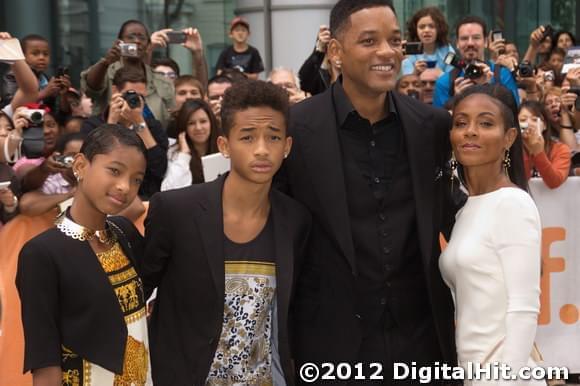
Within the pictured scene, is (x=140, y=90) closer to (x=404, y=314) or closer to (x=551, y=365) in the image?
(x=551, y=365)

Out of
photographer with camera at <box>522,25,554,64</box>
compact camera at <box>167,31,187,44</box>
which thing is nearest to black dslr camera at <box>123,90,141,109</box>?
compact camera at <box>167,31,187,44</box>

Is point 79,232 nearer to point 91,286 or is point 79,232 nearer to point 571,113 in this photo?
point 91,286

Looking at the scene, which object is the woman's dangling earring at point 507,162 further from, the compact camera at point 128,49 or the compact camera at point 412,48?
the compact camera at point 412,48

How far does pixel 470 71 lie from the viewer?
7.25 meters

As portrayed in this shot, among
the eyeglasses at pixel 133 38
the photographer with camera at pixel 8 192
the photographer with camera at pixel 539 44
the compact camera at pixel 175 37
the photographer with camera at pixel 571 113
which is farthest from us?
the photographer with camera at pixel 539 44

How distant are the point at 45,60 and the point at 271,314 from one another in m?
5.21

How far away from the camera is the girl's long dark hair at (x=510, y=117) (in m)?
3.62

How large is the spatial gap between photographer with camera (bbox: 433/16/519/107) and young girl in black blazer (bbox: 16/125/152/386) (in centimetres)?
394

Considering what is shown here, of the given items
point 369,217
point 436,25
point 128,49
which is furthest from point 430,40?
point 369,217

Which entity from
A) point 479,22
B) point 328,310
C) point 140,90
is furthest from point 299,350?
point 479,22

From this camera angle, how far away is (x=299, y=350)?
3.57 meters

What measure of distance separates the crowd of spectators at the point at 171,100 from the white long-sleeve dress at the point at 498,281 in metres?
2.10

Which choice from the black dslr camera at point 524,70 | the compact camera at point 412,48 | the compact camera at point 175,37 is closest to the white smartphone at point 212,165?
the compact camera at point 175,37

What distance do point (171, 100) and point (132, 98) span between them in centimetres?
136
